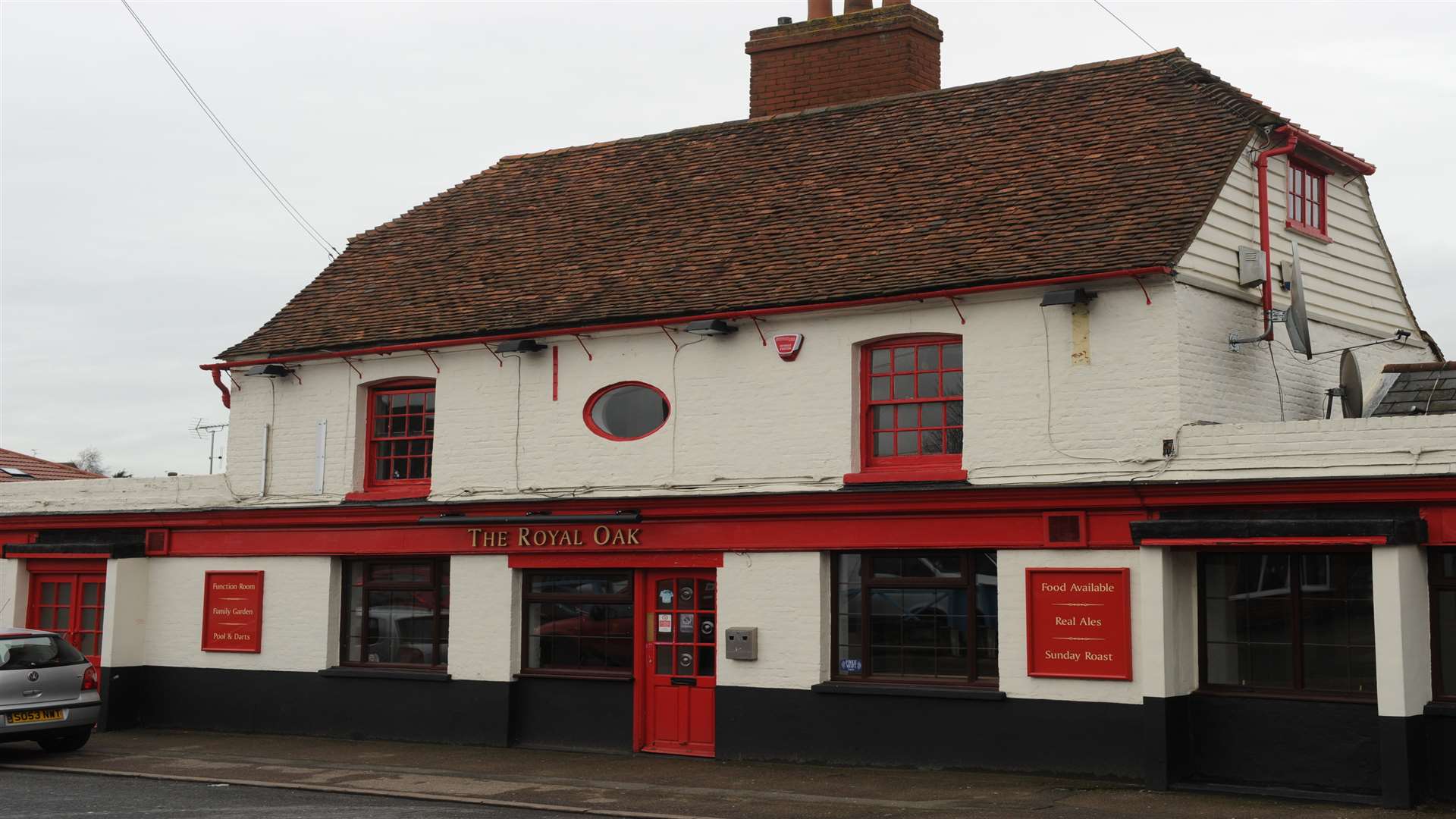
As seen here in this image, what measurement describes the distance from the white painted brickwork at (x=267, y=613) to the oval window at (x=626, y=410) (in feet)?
14.5

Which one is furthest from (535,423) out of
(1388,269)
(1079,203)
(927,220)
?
(1388,269)

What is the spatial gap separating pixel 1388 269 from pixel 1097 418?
680cm

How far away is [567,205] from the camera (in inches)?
858

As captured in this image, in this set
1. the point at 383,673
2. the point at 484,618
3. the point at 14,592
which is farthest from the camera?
the point at 14,592

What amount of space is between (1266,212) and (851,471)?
5291 mm

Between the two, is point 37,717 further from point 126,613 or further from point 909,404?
point 909,404

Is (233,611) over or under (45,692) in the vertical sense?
over

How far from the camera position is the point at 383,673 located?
1964 centimetres

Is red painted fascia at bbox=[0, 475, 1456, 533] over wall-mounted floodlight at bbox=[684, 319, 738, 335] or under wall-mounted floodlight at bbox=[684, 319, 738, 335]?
under

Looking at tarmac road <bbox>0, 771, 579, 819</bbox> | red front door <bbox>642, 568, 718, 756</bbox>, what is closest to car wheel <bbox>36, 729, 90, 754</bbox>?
tarmac road <bbox>0, 771, 579, 819</bbox>

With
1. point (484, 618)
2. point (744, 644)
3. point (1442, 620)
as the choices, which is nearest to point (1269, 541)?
point (1442, 620)

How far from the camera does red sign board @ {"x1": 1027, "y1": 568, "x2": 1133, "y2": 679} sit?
14.9 m

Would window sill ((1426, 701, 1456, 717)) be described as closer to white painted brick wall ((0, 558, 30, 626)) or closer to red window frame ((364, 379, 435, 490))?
red window frame ((364, 379, 435, 490))

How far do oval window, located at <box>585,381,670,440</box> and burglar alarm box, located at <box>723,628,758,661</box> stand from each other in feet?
8.62
